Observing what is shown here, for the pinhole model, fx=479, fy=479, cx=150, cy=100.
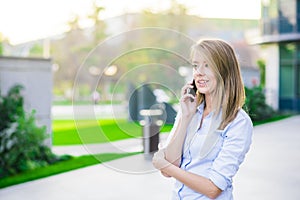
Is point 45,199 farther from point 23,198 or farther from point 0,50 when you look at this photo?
point 0,50

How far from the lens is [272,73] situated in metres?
16.2

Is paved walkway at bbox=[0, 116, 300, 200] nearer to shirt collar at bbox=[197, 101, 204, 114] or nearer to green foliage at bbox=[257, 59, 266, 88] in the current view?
shirt collar at bbox=[197, 101, 204, 114]

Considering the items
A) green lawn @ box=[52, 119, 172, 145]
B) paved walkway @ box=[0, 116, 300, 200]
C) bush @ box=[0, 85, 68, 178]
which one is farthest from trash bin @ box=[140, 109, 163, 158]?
bush @ box=[0, 85, 68, 178]

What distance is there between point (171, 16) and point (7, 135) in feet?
57.2

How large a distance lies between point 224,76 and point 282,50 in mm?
15668

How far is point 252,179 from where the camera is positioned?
199 inches

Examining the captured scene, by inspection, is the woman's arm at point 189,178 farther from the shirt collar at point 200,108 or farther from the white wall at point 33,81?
the white wall at point 33,81

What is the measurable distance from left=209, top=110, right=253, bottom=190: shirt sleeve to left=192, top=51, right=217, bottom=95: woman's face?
98 mm

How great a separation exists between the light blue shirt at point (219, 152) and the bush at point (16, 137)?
182 inches

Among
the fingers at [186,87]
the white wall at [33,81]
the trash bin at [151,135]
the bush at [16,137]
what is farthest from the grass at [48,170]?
the fingers at [186,87]

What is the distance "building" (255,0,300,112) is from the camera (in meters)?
15.3

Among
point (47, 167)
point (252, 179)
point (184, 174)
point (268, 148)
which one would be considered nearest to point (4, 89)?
point (47, 167)

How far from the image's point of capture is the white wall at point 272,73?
51.3 ft

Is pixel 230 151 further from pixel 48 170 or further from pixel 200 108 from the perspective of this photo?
pixel 48 170
